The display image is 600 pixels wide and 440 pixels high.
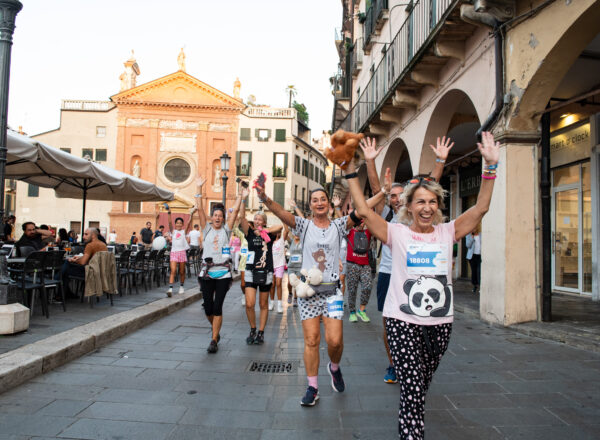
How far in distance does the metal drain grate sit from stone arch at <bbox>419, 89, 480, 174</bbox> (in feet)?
21.6

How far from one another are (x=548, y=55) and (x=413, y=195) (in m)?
4.88

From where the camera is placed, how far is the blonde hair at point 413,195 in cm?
305

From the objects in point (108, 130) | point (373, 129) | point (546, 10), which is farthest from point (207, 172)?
point (546, 10)

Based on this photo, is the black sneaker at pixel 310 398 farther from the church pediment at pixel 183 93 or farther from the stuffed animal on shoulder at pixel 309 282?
the church pediment at pixel 183 93

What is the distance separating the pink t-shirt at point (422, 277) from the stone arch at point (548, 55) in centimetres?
470

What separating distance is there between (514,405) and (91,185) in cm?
1157

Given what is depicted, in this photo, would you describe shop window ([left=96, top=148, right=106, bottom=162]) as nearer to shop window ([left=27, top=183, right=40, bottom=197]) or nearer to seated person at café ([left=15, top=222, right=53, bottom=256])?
shop window ([left=27, top=183, right=40, bottom=197])

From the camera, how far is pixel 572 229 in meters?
10.6

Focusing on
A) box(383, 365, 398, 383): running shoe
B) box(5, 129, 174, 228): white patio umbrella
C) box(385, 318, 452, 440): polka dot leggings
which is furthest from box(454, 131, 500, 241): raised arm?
box(5, 129, 174, 228): white patio umbrella

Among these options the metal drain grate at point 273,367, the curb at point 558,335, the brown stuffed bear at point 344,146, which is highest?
the brown stuffed bear at point 344,146

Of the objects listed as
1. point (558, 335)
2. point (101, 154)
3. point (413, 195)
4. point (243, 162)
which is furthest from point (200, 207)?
point (101, 154)

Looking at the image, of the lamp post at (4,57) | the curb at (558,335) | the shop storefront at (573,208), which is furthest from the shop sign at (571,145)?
the lamp post at (4,57)

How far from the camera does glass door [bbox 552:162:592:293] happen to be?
1008 centimetres

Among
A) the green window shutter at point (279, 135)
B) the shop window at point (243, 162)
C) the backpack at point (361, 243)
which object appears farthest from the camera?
the green window shutter at point (279, 135)
